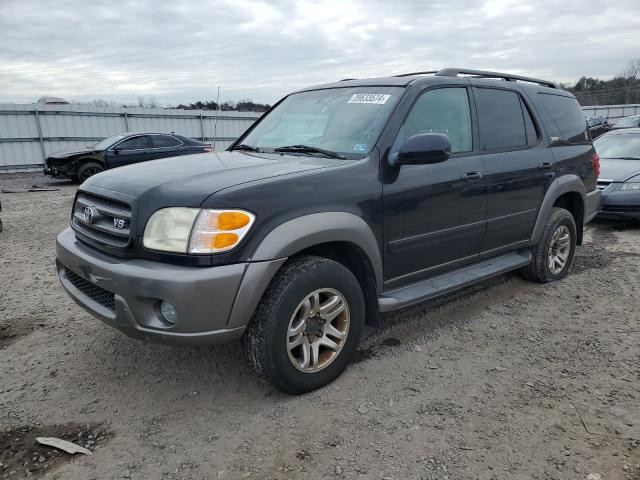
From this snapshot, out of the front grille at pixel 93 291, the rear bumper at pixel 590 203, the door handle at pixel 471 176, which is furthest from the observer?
the rear bumper at pixel 590 203

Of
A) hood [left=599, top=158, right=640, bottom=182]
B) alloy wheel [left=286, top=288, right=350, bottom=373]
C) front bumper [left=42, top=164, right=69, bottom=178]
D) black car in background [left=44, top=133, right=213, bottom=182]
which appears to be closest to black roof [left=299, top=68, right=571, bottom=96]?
alloy wheel [left=286, top=288, right=350, bottom=373]

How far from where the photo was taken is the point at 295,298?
2.76 metres

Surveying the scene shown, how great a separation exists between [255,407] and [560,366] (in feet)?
6.70

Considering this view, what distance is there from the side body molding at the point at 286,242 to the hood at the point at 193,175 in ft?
1.12

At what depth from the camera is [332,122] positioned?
141 inches

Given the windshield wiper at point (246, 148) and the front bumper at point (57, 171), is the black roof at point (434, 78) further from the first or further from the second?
the front bumper at point (57, 171)

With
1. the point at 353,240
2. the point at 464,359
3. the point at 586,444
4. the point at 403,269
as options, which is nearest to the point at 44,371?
the point at 353,240

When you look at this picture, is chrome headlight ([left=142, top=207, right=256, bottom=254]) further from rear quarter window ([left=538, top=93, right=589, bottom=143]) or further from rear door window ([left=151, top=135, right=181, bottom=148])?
rear door window ([left=151, top=135, right=181, bottom=148])

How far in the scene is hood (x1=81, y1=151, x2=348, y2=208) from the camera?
2.64m

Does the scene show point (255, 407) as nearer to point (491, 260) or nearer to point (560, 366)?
point (560, 366)

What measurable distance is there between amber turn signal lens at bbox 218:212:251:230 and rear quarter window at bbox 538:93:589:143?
342 centimetres

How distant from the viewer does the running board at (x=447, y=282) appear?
3307 mm

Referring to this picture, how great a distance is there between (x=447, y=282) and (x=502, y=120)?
154 centimetres

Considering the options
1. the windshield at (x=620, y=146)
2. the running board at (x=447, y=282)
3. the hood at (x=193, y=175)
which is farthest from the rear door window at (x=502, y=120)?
the windshield at (x=620, y=146)
